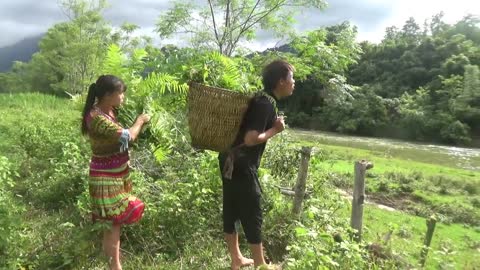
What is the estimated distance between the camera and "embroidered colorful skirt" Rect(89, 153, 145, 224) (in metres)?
3.15

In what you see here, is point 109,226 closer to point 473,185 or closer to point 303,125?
point 473,185

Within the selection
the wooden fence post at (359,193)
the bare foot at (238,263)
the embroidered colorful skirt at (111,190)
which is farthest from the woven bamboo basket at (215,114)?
the wooden fence post at (359,193)

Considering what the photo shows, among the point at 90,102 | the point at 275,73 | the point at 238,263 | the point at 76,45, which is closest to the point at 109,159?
the point at 90,102

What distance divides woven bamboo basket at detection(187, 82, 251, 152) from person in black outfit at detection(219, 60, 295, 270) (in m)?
0.06

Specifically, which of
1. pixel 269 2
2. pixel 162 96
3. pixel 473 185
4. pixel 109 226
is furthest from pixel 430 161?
pixel 109 226

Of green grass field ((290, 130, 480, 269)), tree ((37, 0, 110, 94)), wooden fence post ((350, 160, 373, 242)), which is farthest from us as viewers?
tree ((37, 0, 110, 94))

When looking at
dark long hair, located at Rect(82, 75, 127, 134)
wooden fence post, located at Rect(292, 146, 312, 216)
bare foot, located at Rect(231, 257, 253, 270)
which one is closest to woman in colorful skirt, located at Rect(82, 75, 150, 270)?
dark long hair, located at Rect(82, 75, 127, 134)

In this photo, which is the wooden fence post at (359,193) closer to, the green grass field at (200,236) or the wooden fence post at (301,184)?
the green grass field at (200,236)

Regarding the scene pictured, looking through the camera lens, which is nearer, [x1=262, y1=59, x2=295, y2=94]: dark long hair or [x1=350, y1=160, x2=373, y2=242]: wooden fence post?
[x1=262, y1=59, x2=295, y2=94]: dark long hair

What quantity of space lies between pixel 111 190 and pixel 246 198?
0.96 meters

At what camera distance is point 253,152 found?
298 cm

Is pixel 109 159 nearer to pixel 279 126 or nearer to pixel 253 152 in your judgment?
pixel 253 152

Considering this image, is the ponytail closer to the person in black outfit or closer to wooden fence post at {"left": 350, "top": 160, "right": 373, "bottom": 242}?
the person in black outfit

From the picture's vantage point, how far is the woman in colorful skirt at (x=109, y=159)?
3.05 metres
